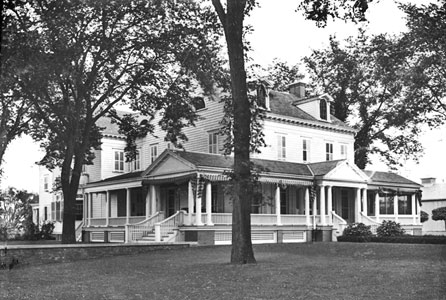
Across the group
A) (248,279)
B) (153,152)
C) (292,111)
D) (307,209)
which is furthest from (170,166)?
(248,279)

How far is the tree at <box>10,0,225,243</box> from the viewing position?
18.6m

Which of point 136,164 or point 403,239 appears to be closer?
point 403,239

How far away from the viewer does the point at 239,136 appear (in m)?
13.9

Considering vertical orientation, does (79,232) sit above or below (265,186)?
below

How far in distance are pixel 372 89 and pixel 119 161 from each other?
60.1 ft

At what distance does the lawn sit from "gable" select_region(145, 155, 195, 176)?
8.44 meters

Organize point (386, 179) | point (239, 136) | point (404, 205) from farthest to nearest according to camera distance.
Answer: point (404, 205) < point (386, 179) < point (239, 136)

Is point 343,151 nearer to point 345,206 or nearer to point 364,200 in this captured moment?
point 345,206

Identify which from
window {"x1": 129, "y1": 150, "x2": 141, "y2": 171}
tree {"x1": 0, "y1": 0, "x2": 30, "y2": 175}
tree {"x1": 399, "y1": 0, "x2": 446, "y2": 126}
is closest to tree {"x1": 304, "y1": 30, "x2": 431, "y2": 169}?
tree {"x1": 399, "y1": 0, "x2": 446, "y2": 126}

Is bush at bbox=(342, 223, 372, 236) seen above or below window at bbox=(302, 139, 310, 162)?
below

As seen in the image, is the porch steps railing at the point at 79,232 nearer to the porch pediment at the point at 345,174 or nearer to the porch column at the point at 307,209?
the porch column at the point at 307,209

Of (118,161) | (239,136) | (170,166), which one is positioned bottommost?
(170,166)

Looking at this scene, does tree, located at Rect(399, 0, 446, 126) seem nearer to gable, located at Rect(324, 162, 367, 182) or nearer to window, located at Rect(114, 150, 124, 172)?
gable, located at Rect(324, 162, 367, 182)

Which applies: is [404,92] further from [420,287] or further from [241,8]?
[420,287]
